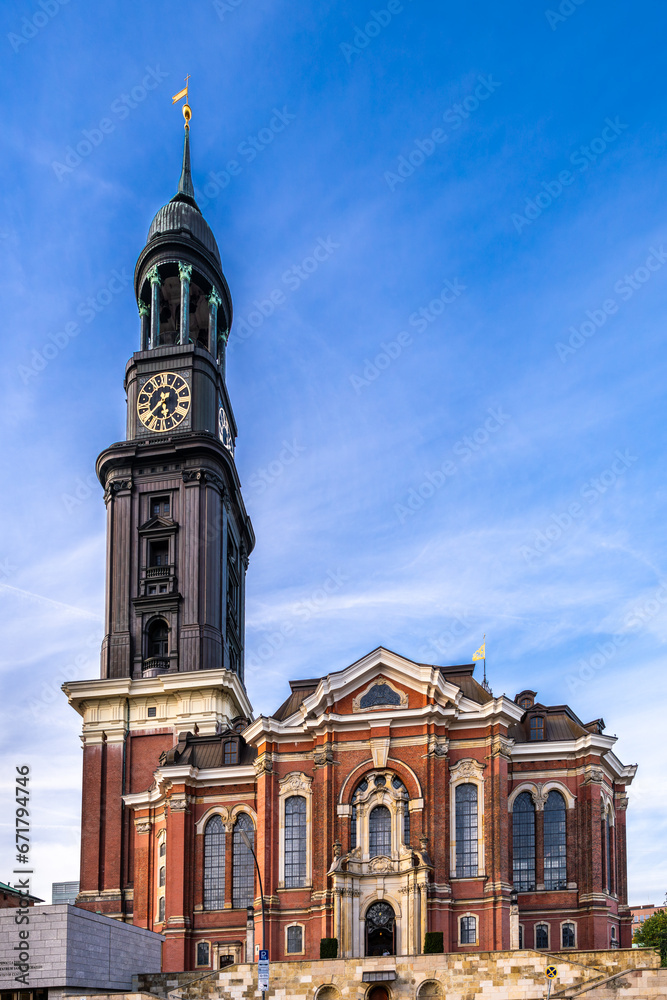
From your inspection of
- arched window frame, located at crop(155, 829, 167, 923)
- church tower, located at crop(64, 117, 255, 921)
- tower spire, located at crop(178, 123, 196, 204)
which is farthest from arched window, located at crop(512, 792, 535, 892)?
tower spire, located at crop(178, 123, 196, 204)

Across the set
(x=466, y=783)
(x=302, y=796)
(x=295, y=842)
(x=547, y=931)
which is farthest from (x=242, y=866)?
(x=547, y=931)

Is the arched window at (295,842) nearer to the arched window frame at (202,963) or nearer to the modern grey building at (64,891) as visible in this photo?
the arched window frame at (202,963)

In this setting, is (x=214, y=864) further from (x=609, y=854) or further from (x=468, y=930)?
(x=609, y=854)

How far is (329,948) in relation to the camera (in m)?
64.2

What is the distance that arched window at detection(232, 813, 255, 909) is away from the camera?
71.2 meters

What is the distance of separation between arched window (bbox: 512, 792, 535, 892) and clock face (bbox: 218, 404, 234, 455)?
4071cm

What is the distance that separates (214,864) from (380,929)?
11.6 m

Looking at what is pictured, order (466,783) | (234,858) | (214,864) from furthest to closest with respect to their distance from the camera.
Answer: (214,864) → (234,858) → (466,783)

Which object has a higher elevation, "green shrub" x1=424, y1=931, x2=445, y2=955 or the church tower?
the church tower

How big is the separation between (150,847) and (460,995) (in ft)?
88.8

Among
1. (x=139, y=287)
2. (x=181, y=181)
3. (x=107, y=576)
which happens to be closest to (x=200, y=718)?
(x=107, y=576)

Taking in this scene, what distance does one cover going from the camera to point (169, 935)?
232ft

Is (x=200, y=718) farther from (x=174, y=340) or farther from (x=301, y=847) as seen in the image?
(x=174, y=340)

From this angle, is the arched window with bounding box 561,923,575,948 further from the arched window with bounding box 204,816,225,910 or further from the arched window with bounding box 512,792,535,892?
the arched window with bounding box 204,816,225,910
